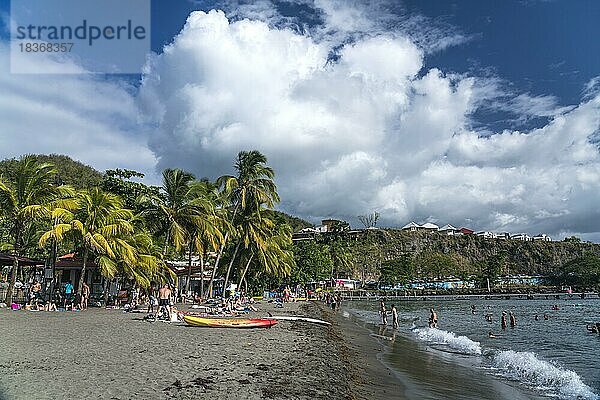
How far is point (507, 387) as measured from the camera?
13.4 m

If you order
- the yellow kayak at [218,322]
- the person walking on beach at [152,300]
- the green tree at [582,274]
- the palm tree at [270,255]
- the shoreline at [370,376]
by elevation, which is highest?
Result: the palm tree at [270,255]

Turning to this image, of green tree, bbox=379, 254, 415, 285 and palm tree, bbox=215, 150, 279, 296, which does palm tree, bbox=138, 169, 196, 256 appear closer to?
palm tree, bbox=215, 150, 279, 296

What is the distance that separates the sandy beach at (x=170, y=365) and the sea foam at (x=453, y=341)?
605 centimetres

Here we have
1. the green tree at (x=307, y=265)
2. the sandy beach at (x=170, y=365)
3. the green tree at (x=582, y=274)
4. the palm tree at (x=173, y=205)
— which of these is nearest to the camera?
the sandy beach at (x=170, y=365)

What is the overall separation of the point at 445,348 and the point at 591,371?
6.33 metres

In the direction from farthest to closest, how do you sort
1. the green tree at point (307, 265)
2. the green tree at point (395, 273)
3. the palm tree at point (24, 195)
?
1. the green tree at point (395, 273)
2. the green tree at point (307, 265)
3. the palm tree at point (24, 195)

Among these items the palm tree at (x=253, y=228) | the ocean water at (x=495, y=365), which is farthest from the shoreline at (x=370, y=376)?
the palm tree at (x=253, y=228)

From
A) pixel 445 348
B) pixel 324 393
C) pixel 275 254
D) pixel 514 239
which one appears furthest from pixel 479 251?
pixel 324 393

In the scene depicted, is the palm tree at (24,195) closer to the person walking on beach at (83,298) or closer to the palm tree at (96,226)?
the palm tree at (96,226)

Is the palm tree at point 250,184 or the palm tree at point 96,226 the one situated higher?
the palm tree at point 250,184

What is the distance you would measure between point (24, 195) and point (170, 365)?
18649mm

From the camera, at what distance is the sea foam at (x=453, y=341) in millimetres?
21516

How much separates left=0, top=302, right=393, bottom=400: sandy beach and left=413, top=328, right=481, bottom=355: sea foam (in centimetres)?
605

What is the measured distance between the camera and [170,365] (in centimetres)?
1040
